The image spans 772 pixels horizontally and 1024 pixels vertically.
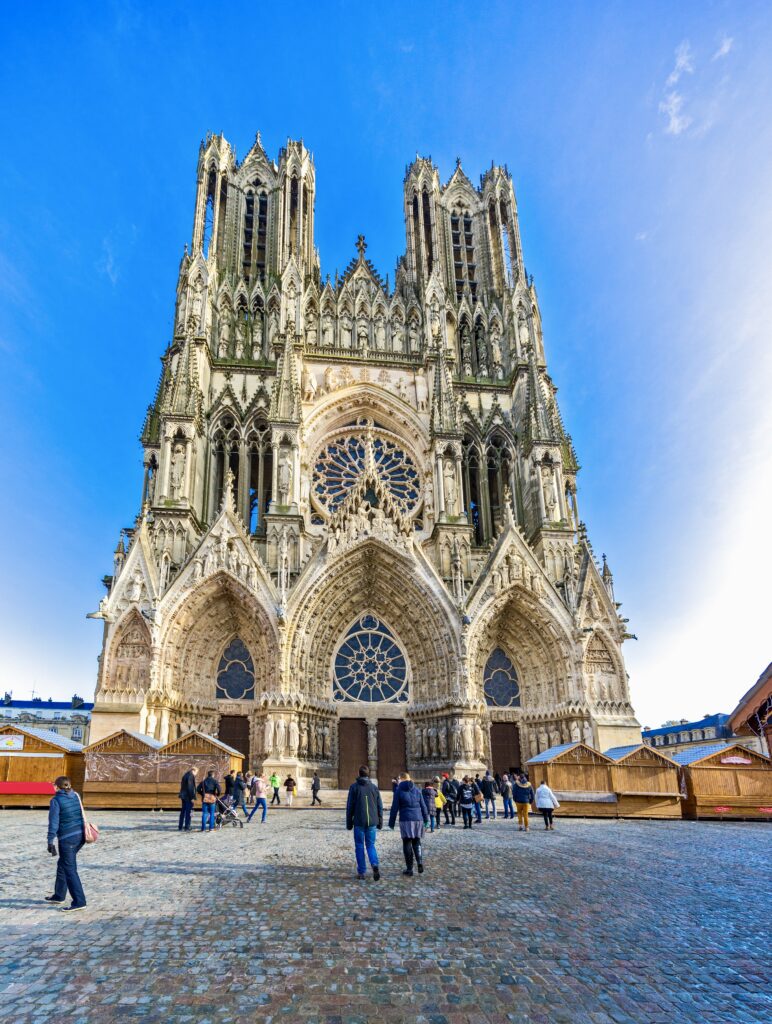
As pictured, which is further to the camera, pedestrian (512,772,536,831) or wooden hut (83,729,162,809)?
wooden hut (83,729,162,809)

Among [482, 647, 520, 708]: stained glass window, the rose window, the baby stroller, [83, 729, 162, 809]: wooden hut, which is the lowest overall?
the baby stroller

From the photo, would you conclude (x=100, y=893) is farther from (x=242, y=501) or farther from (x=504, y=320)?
(x=504, y=320)

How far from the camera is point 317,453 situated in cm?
2753

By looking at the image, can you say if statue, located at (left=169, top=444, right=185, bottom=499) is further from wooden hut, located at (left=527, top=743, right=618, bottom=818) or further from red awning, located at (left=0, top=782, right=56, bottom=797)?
wooden hut, located at (left=527, top=743, right=618, bottom=818)

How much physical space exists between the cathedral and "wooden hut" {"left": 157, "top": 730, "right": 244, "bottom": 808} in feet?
12.8

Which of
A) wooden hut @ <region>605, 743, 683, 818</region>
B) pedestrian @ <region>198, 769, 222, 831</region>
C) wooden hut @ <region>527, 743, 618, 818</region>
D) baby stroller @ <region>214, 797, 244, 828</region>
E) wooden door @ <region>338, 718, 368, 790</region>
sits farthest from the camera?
wooden door @ <region>338, 718, 368, 790</region>

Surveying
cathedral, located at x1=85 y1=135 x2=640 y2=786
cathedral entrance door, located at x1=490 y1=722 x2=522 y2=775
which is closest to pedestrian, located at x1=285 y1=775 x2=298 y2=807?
cathedral, located at x1=85 y1=135 x2=640 y2=786

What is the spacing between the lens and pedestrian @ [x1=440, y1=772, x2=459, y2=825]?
50.8 ft

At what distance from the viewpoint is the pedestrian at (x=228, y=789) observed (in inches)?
568

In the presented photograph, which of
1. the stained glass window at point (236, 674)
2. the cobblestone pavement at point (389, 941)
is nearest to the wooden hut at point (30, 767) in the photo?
the stained glass window at point (236, 674)

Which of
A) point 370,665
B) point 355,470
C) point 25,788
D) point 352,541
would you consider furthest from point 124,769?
point 355,470

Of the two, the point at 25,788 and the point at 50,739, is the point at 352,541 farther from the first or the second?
the point at 25,788

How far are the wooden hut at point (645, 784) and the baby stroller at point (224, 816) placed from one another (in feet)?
29.7

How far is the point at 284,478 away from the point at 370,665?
732cm
